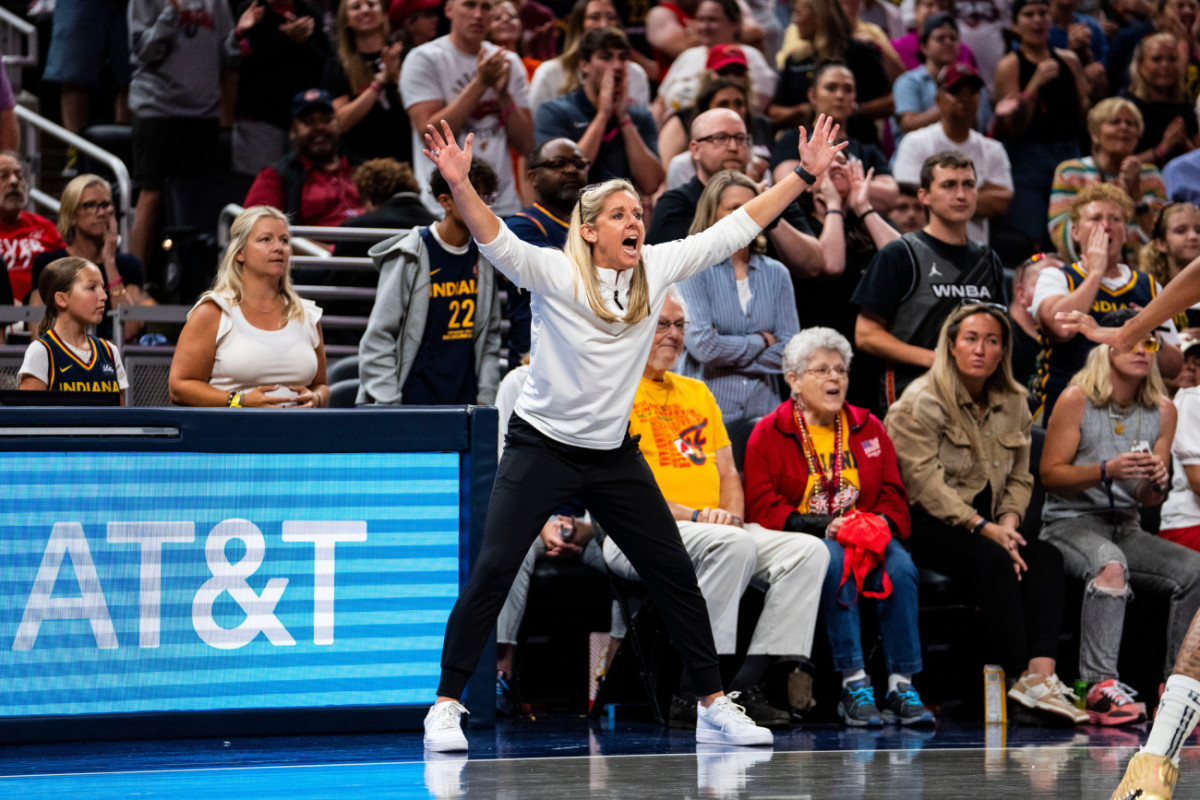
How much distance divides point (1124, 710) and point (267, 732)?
382cm

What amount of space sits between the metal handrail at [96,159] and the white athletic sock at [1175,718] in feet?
24.1

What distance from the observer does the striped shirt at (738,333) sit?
297 inches

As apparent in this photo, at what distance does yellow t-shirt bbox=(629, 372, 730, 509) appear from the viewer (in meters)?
6.86

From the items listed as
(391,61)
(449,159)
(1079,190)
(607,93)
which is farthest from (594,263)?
(391,61)

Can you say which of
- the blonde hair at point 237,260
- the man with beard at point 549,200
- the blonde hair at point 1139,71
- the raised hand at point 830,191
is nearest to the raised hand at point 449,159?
the blonde hair at point 237,260

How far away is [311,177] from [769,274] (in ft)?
11.6

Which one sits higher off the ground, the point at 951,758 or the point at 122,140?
the point at 122,140

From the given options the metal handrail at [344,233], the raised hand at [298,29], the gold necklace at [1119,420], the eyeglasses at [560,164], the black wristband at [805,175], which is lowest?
the gold necklace at [1119,420]

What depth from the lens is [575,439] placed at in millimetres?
5605

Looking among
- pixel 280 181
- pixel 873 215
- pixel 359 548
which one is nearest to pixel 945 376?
pixel 873 215

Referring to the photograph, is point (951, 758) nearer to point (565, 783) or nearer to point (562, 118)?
point (565, 783)

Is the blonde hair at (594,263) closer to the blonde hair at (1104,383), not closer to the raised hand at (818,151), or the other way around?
the raised hand at (818,151)

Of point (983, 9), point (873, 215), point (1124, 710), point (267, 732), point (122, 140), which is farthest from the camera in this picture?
point (983, 9)

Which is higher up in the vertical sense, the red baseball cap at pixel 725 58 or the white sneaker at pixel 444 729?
the red baseball cap at pixel 725 58
